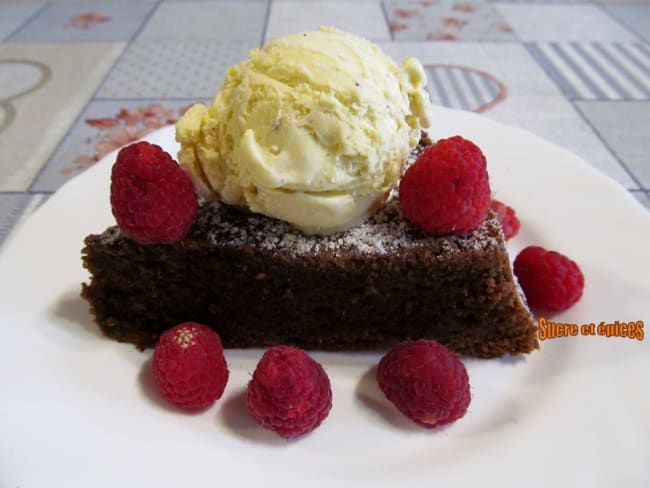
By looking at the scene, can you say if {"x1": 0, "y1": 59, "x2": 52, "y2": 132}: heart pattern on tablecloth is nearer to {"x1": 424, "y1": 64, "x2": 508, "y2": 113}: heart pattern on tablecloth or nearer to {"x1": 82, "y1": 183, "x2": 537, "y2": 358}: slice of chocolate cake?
{"x1": 82, "y1": 183, "x2": 537, "y2": 358}: slice of chocolate cake

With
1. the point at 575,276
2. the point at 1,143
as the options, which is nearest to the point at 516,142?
the point at 575,276

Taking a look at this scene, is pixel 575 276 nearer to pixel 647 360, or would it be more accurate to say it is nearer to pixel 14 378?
pixel 647 360

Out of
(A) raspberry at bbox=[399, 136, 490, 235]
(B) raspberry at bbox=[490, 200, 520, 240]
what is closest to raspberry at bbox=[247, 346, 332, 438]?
(A) raspberry at bbox=[399, 136, 490, 235]

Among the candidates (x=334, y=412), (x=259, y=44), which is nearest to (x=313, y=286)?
(x=334, y=412)

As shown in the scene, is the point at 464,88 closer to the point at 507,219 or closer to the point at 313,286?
the point at 507,219

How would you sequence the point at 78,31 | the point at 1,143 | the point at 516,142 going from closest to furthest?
the point at 516,142
the point at 1,143
the point at 78,31

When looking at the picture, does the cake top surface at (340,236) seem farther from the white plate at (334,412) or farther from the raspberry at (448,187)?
the white plate at (334,412)
